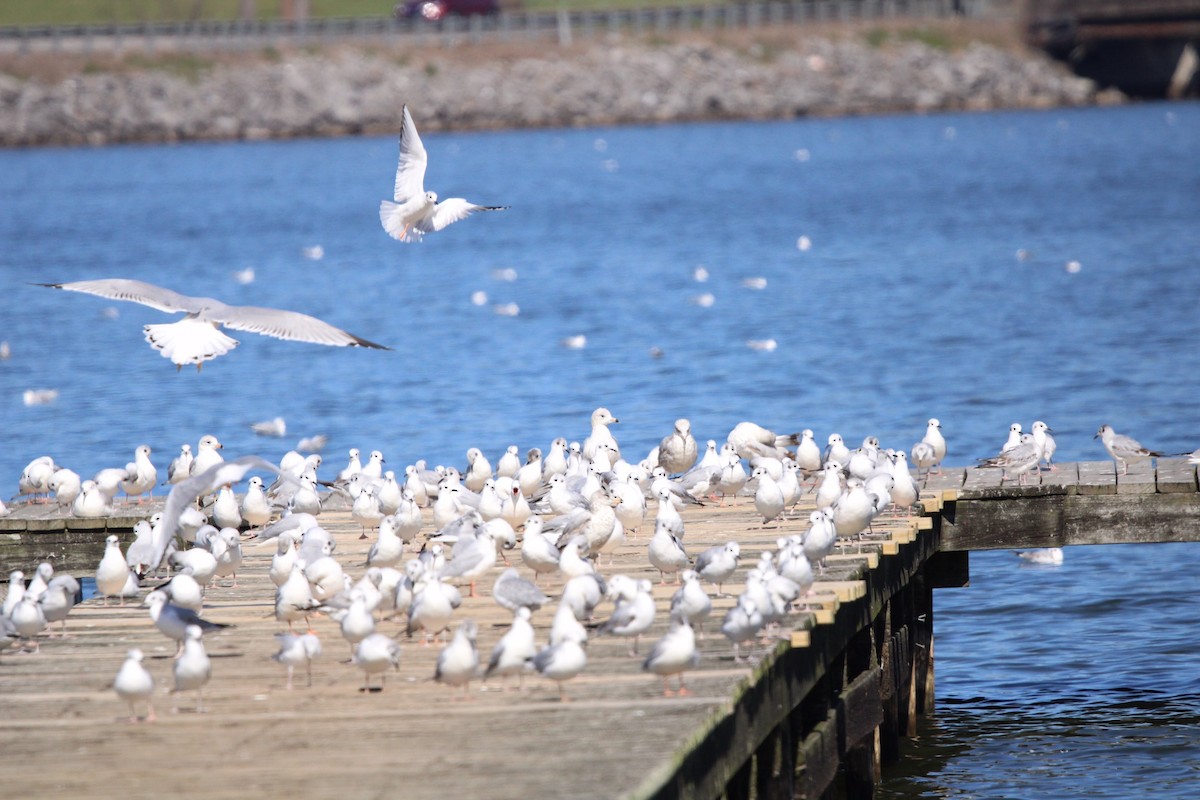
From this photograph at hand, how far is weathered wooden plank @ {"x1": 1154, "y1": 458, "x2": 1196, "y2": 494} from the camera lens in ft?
48.4

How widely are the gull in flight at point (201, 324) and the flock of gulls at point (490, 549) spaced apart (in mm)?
1110

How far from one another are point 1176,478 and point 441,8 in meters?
87.5

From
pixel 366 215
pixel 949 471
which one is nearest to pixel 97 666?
pixel 949 471

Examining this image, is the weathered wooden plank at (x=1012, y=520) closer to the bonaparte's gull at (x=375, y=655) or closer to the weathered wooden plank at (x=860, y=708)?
the weathered wooden plank at (x=860, y=708)

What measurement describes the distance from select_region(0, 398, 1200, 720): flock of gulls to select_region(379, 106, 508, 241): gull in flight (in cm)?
203

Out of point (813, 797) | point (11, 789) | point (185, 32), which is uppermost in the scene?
point (185, 32)

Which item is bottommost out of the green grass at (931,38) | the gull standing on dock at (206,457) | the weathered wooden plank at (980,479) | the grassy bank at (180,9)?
the weathered wooden plank at (980,479)

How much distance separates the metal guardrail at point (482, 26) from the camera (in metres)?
94.8

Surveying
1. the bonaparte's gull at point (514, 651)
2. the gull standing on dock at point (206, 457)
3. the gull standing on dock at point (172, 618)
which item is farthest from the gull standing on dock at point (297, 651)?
the gull standing on dock at point (206, 457)

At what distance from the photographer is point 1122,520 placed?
14.8 metres

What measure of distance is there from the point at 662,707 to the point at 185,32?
3624 inches

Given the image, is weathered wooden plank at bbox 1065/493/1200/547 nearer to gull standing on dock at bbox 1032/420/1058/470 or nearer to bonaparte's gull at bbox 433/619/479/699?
gull standing on dock at bbox 1032/420/1058/470

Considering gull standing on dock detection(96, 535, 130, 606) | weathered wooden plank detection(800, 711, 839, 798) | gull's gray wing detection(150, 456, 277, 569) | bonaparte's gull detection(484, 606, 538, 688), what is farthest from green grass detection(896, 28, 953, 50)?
bonaparte's gull detection(484, 606, 538, 688)

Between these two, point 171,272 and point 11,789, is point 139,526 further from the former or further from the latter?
point 171,272
